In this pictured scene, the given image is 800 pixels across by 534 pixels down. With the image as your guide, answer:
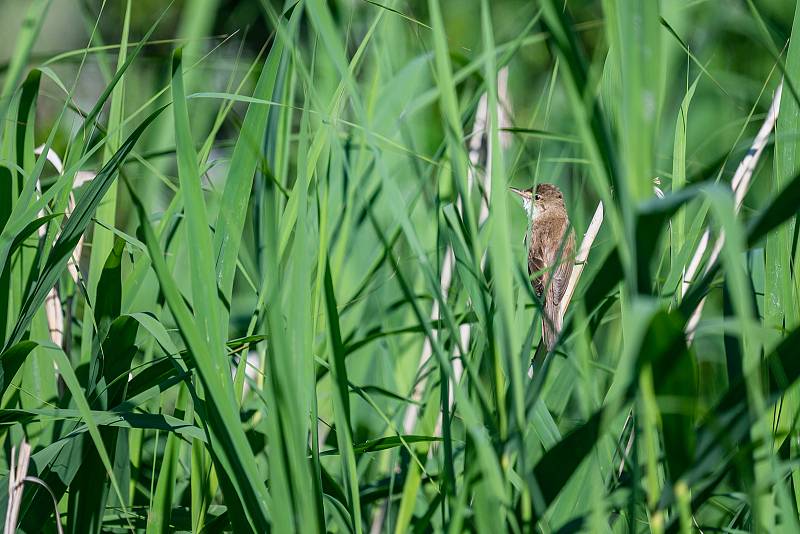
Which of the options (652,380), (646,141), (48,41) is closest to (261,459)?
(652,380)

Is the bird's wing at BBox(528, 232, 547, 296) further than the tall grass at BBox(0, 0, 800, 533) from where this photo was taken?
Yes

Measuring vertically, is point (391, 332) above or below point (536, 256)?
below

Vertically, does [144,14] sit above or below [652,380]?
above

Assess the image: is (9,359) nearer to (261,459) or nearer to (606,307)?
(261,459)

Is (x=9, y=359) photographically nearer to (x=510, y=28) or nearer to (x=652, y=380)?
(x=652, y=380)

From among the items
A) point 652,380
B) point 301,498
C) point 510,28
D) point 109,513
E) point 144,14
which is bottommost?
point 109,513

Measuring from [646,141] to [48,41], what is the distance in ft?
8.50

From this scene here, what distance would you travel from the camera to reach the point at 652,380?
2.06ft

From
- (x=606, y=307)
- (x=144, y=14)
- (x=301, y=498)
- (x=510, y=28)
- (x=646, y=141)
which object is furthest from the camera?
(x=144, y=14)

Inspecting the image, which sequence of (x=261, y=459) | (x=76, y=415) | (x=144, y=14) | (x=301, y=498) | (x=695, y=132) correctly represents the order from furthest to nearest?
(x=144, y=14) < (x=695, y=132) < (x=261, y=459) < (x=76, y=415) < (x=301, y=498)

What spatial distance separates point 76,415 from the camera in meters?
0.90

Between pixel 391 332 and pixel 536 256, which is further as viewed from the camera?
pixel 536 256

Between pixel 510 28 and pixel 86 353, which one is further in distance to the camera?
pixel 510 28

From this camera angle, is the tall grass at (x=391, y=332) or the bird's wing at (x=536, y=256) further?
the bird's wing at (x=536, y=256)
